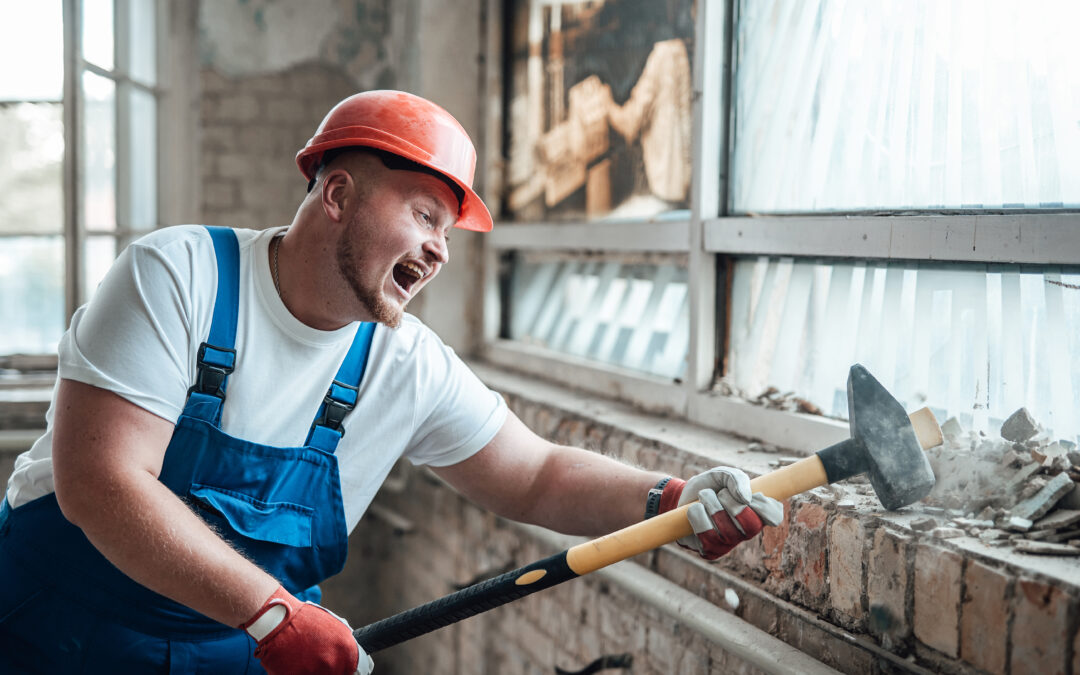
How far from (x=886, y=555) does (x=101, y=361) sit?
1.45 m

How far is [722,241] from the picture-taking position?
2.35 metres

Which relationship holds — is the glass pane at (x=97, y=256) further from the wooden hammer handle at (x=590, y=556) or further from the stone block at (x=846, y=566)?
the stone block at (x=846, y=566)

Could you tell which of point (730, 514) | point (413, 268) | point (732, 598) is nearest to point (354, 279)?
point (413, 268)

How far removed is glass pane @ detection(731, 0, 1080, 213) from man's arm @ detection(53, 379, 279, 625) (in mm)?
1560

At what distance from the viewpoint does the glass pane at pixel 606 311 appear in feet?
8.89

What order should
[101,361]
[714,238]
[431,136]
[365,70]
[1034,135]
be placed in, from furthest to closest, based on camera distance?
[365,70], [714,238], [431,136], [1034,135], [101,361]

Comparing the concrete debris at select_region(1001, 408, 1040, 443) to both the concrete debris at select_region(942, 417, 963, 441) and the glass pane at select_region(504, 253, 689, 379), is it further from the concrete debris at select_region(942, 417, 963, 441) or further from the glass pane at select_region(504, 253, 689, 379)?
the glass pane at select_region(504, 253, 689, 379)

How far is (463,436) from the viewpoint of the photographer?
202 centimetres

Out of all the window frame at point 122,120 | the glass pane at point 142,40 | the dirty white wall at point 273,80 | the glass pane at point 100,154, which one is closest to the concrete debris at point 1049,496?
the dirty white wall at point 273,80

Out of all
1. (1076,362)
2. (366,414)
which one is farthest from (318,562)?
(1076,362)

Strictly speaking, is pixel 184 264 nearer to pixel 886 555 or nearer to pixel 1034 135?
pixel 886 555

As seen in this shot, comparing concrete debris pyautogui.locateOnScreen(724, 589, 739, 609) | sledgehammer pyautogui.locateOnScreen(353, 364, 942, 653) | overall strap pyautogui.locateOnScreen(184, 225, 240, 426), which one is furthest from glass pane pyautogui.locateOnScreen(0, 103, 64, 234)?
concrete debris pyautogui.locateOnScreen(724, 589, 739, 609)

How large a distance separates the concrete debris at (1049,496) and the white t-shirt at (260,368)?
110 centimetres

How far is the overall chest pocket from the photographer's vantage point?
5.52 feet
